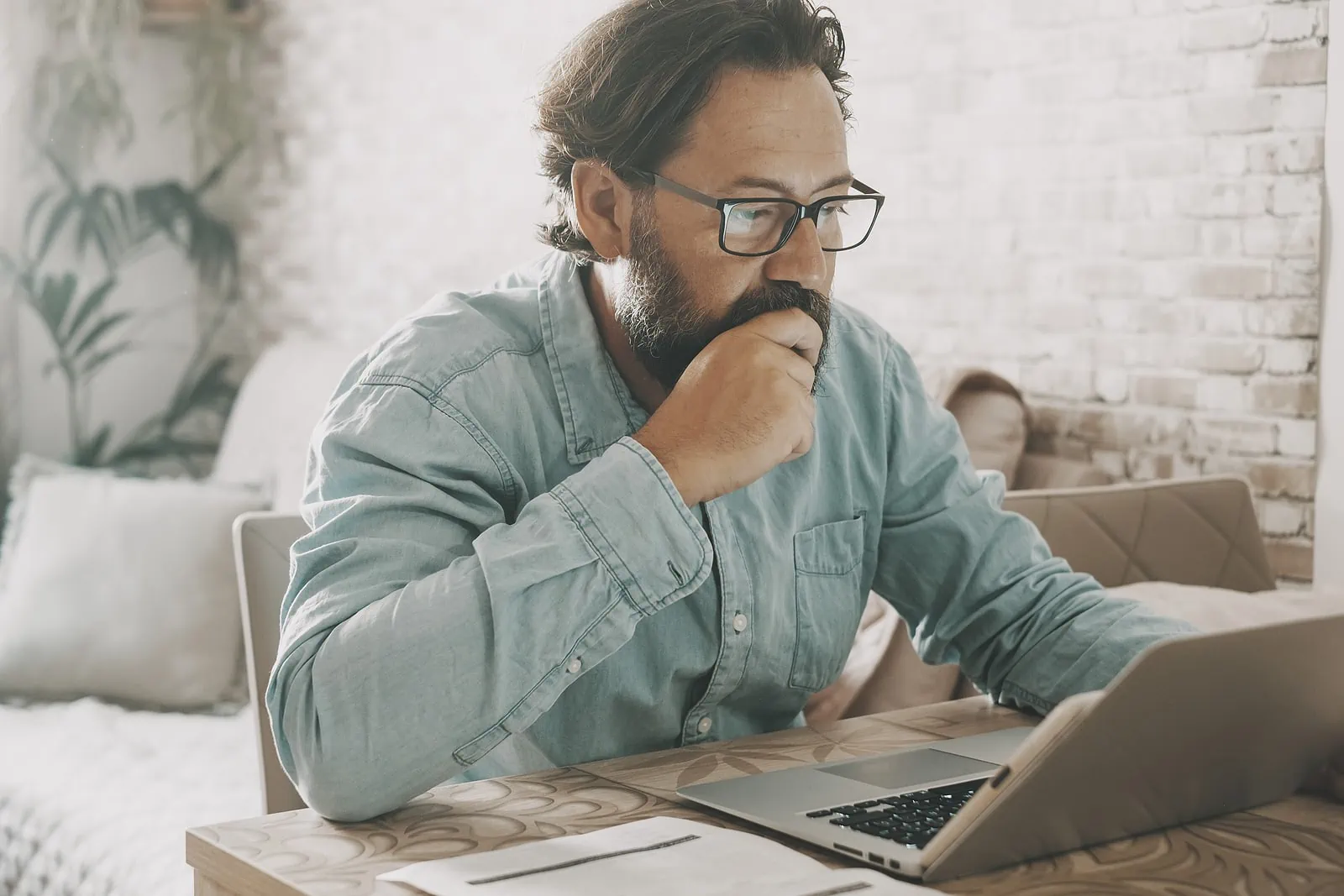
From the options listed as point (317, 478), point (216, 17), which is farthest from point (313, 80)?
point (317, 478)

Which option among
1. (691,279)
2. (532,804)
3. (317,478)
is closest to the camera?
(532,804)

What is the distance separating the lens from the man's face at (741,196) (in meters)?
1.33

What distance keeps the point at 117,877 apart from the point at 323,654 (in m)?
1.33

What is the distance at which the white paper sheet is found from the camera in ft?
2.78

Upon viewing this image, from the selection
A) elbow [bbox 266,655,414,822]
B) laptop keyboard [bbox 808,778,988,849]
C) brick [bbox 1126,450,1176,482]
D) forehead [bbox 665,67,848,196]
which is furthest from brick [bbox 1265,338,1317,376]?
elbow [bbox 266,655,414,822]

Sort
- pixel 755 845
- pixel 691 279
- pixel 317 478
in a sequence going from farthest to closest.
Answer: pixel 691 279 < pixel 317 478 < pixel 755 845

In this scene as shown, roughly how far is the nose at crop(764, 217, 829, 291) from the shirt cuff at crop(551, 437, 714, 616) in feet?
0.91

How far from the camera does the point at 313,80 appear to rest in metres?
4.11

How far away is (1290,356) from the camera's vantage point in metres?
2.23

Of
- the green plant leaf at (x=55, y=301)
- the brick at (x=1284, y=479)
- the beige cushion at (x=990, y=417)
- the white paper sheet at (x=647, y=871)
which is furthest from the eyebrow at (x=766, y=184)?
the green plant leaf at (x=55, y=301)

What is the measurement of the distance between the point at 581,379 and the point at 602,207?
21cm

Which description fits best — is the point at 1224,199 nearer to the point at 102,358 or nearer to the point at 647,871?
the point at 647,871

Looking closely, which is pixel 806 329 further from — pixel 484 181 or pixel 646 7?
pixel 484 181

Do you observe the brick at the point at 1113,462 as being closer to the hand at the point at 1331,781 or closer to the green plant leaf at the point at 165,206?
the hand at the point at 1331,781
